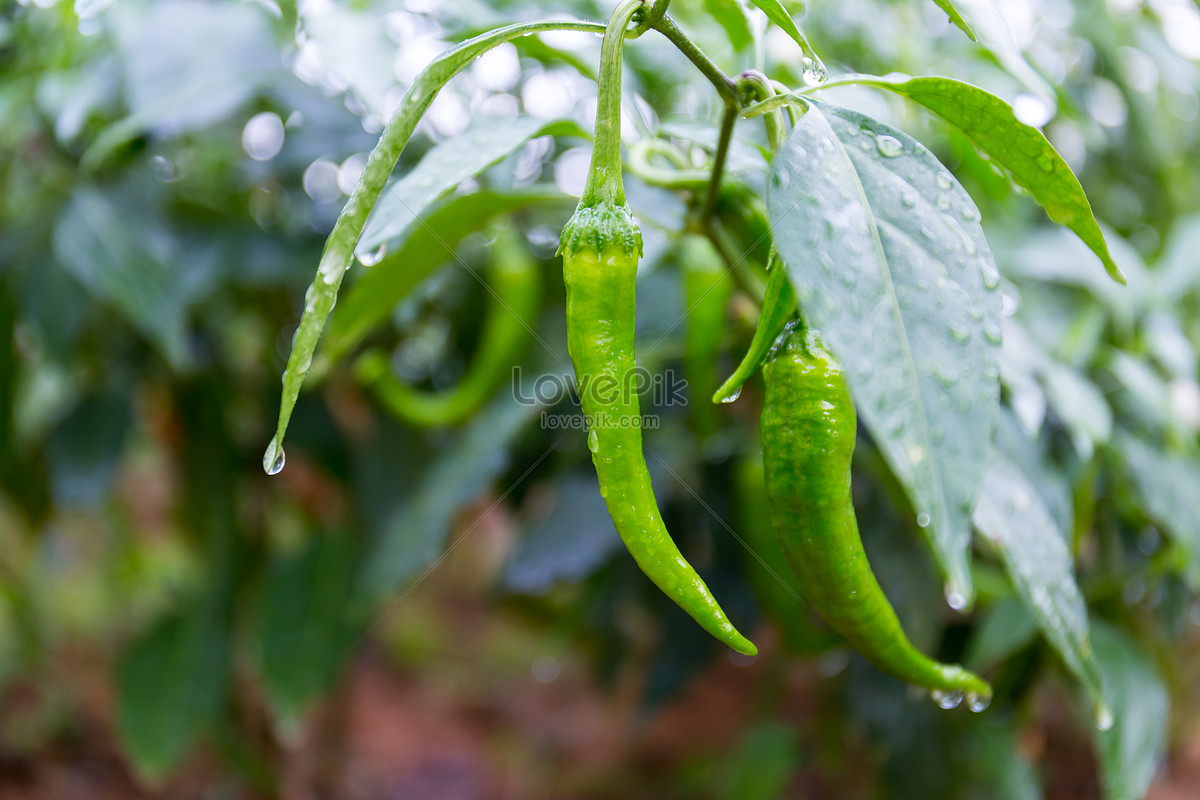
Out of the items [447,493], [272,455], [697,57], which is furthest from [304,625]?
[697,57]

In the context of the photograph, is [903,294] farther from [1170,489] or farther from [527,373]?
[527,373]

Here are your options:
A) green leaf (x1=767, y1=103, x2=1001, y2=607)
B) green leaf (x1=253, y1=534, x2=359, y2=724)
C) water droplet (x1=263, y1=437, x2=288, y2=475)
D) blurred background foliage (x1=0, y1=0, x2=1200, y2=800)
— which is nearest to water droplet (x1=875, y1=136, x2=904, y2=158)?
green leaf (x1=767, y1=103, x2=1001, y2=607)

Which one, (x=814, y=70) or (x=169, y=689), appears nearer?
(x=814, y=70)

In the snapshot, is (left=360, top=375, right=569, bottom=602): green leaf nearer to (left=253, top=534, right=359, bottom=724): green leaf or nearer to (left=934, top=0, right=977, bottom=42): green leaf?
(left=253, top=534, right=359, bottom=724): green leaf

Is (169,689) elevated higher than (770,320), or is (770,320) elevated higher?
(770,320)

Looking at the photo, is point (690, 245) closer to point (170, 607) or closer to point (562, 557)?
point (562, 557)

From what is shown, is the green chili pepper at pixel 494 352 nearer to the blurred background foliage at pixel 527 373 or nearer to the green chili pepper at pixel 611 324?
the blurred background foliage at pixel 527 373
